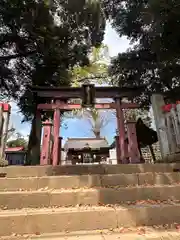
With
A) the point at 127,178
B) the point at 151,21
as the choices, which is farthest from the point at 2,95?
the point at 127,178

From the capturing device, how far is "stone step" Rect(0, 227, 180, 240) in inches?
104

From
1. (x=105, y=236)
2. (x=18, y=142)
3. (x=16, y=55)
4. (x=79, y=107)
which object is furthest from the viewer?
(x=18, y=142)

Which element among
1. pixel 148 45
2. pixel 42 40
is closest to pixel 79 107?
pixel 42 40

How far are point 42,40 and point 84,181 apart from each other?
6.59m

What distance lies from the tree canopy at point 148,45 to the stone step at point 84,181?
4.69 meters

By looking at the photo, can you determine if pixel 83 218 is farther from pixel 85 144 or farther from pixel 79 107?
pixel 85 144

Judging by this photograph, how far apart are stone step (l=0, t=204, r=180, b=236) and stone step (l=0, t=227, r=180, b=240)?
0.35 ft

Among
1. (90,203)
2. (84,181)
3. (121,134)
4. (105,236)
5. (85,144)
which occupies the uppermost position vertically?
(85,144)

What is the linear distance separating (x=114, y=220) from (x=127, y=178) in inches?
46.8

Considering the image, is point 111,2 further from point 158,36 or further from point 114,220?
point 114,220

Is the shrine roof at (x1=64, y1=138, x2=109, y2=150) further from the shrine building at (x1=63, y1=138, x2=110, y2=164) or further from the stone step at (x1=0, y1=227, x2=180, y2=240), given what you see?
the stone step at (x1=0, y1=227, x2=180, y2=240)

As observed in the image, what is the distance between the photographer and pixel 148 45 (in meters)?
9.62

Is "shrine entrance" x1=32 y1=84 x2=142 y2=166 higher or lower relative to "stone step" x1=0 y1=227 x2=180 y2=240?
higher

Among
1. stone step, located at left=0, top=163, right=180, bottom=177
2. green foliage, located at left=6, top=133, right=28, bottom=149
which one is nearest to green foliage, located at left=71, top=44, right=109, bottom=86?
stone step, located at left=0, top=163, right=180, bottom=177
